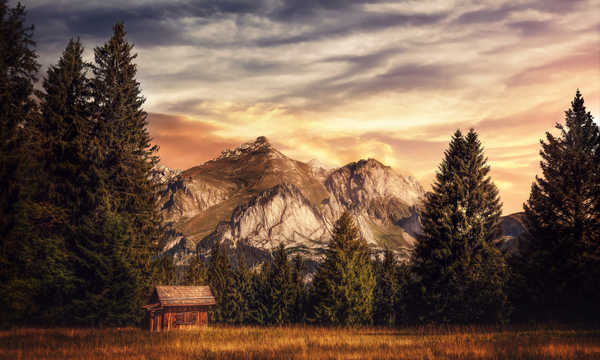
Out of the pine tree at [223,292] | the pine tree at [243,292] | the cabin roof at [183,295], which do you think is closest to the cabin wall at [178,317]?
the cabin roof at [183,295]

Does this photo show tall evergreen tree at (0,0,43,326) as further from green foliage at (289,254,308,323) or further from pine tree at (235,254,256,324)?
pine tree at (235,254,256,324)

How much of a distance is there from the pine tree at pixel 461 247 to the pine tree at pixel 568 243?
11.6 feet

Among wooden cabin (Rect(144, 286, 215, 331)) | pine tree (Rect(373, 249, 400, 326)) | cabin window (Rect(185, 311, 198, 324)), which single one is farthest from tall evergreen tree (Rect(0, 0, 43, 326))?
pine tree (Rect(373, 249, 400, 326))

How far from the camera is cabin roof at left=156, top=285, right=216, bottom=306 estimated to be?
1716 inches

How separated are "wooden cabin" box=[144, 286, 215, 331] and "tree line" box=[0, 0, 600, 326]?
13.9ft

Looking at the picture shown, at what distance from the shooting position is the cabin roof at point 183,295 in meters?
43.6

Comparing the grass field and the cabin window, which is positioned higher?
the grass field

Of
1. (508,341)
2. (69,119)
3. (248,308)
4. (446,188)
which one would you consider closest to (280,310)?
(248,308)

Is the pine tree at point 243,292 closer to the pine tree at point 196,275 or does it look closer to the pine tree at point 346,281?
the pine tree at point 196,275

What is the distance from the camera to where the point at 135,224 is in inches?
1390

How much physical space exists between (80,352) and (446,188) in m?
27.6

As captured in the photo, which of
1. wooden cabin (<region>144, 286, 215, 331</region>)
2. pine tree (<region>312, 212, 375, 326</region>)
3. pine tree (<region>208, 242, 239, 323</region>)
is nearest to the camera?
pine tree (<region>312, 212, 375, 326</region>)

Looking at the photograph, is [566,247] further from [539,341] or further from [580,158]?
[539,341]

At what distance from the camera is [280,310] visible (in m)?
65.6
